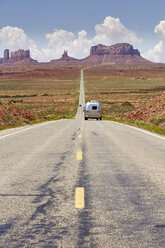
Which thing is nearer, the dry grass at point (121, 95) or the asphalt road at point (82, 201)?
the asphalt road at point (82, 201)

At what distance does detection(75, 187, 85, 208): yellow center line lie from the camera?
4984 millimetres

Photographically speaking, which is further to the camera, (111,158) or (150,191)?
(111,158)

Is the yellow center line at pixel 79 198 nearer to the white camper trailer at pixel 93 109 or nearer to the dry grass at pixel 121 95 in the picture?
the white camper trailer at pixel 93 109

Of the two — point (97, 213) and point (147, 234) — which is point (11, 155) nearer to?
point (97, 213)

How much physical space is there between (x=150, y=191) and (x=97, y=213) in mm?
1509

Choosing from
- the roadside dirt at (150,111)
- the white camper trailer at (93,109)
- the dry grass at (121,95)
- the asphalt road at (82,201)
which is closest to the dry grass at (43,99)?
the white camper trailer at (93,109)

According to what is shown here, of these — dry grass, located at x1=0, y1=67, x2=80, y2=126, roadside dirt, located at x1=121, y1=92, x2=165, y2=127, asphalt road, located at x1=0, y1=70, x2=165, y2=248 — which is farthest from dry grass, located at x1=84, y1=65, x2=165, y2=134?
asphalt road, located at x1=0, y1=70, x2=165, y2=248

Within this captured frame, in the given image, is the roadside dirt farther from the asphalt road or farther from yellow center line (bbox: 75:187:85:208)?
yellow center line (bbox: 75:187:85:208)

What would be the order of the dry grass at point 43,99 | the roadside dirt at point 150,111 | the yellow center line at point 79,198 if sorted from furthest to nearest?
1. the dry grass at point 43,99
2. the roadside dirt at point 150,111
3. the yellow center line at point 79,198

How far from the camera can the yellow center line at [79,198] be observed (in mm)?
4984

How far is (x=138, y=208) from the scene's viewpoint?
4.86 m

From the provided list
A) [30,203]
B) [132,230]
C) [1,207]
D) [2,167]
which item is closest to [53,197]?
[30,203]

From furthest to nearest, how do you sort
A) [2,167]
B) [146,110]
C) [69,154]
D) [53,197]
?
[146,110] < [69,154] < [2,167] < [53,197]

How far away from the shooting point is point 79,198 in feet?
17.5
